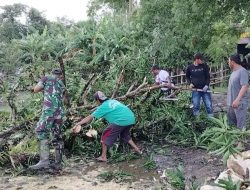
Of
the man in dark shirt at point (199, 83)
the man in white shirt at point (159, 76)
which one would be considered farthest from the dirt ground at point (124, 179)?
the man in white shirt at point (159, 76)

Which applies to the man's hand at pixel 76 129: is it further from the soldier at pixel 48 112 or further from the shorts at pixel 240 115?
the shorts at pixel 240 115

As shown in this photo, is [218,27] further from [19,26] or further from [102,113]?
[19,26]

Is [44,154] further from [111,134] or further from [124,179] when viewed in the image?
[124,179]

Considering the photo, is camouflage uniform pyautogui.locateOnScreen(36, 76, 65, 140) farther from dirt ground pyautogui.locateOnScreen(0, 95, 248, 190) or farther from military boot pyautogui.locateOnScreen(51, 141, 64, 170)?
dirt ground pyautogui.locateOnScreen(0, 95, 248, 190)

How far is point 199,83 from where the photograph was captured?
9.00 metres

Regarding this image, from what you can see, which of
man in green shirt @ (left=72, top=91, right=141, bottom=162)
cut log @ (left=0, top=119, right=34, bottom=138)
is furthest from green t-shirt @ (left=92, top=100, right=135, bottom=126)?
cut log @ (left=0, top=119, right=34, bottom=138)

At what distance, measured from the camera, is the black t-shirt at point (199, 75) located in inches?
353

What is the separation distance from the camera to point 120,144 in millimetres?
7449

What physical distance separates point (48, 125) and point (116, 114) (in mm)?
1133

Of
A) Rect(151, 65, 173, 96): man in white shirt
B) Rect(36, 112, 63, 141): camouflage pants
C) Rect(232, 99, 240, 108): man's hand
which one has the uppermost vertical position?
Rect(151, 65, 173, 96): man in white shirt

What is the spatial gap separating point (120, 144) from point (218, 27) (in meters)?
4.39

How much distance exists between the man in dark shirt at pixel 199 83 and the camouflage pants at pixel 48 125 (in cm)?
334

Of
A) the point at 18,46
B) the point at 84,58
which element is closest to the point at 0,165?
the point at 84,58

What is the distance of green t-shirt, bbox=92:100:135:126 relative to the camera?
22.1 feet
